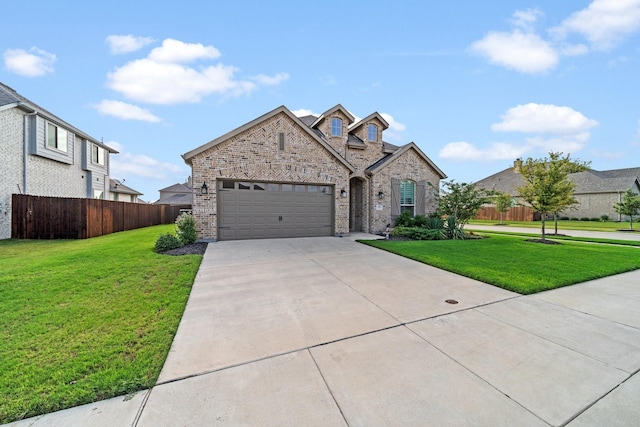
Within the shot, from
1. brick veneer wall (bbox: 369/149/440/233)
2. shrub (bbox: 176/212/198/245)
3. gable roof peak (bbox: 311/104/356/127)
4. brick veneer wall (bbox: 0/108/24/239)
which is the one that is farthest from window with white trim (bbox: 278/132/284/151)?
brick veneer wall (bbox: 0/108/24/239)

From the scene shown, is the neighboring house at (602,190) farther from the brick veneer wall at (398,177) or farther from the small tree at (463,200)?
the small tree at (463,200)

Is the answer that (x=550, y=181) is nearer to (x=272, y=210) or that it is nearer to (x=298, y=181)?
(x=298, y=181)

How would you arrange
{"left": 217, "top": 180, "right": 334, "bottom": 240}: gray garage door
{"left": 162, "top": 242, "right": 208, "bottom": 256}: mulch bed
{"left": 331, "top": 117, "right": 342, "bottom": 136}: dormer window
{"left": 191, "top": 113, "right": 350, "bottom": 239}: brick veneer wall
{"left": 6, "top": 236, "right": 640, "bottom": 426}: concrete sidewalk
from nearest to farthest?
{"left": 6, "top": 236, "right": 640, "bottom": 426}: concrete sidewalk < {"left": 162, "top": 242, "right": 208, "bottom": 256}: mulch bed < {"left": 191, "top": 113, "right": 350, "bottom": 239}: brick veneer wall < {"left": 217, "top": 180, "right": 334, "bottom": 240}: gray garage door < {"left": 331, "top": 117, "right": 342, "bottom": 136}: dormer window

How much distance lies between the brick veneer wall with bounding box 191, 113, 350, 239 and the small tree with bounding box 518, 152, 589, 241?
8.27 meters

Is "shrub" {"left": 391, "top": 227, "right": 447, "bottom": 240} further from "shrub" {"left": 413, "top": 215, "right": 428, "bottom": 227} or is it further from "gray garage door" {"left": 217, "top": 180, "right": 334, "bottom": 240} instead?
"gray garage door" {"left": 217, "top": 180, "right": 334, "bottom": 240}

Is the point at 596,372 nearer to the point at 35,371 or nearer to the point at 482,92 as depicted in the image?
the point at 35,371

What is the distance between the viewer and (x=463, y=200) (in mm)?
12133

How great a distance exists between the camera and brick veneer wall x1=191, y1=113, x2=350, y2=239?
10172 mm

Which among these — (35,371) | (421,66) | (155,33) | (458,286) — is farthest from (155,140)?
(458,286)

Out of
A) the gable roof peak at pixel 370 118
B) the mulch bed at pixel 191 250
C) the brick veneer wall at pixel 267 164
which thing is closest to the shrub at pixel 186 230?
the mulch bed at pixel 191 250

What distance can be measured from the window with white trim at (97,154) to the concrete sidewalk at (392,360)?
20.1 meters

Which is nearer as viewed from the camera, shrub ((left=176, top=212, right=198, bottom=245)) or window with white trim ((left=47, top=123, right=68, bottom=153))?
shrub ((left=176, top=212, right=198, bottom=245))

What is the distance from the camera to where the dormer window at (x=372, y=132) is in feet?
50.4

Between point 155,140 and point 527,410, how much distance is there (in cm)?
2015
